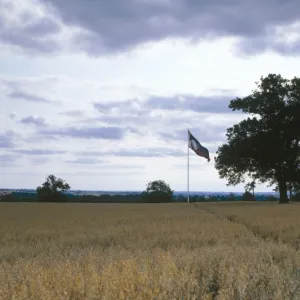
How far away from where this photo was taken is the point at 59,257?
9828 mm

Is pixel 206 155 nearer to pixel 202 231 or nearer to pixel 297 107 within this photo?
pixel 297 107

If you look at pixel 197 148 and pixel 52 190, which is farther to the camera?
pixel 52 190

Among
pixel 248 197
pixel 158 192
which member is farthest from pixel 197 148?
pixel 158 192

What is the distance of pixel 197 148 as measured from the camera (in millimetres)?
55469

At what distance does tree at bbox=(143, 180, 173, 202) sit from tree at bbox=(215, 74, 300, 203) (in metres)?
49.2

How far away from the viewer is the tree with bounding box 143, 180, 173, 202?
101m

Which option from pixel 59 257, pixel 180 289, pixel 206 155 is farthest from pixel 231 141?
pixel 180 289

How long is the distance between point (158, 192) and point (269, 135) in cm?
6184

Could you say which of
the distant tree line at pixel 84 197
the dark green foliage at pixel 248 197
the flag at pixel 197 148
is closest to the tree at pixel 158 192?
the distant tree line at pixel 84 197

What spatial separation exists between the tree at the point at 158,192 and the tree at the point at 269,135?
49.2 meters

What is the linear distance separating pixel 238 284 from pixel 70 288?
2.19 meters

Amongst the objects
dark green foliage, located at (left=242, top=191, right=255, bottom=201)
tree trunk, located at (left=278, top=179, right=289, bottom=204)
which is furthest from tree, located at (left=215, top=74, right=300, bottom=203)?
dark green foliage, located at (left=242, top=191, right=255, bottom=201)

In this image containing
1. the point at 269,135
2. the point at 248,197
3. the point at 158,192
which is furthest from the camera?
the point at 158,192

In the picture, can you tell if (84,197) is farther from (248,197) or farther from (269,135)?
(269,135)
